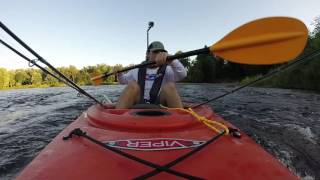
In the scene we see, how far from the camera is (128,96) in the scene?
167 inches

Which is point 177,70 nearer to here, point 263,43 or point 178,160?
point 263,43

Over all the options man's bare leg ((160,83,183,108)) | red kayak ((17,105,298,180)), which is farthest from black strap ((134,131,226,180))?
man's bare leg ((160,83,183,108))

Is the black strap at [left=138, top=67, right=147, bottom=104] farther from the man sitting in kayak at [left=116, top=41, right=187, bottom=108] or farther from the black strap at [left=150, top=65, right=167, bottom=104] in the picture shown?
the black strap at [left=150, top=65, right=167, bottom=104]

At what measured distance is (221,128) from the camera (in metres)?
3.06

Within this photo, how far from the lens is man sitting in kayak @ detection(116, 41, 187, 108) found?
13.7 feet

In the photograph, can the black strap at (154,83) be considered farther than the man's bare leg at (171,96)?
Yes

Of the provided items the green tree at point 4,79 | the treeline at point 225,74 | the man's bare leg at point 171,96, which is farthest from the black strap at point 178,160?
the green tree at point 4,79

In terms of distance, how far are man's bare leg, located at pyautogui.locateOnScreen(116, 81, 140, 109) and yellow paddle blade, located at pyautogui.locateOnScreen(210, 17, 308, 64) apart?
4.79ft

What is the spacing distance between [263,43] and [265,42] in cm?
2

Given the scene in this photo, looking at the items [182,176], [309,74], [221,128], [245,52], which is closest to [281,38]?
[245,52]

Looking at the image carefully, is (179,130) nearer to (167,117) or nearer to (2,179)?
(167,117)

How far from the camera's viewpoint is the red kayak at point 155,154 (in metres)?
2.05

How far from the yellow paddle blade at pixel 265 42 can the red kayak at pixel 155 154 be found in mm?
824

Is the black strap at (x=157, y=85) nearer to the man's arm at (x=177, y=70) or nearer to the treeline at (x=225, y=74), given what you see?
the man's arm at (x=177, y=70)
